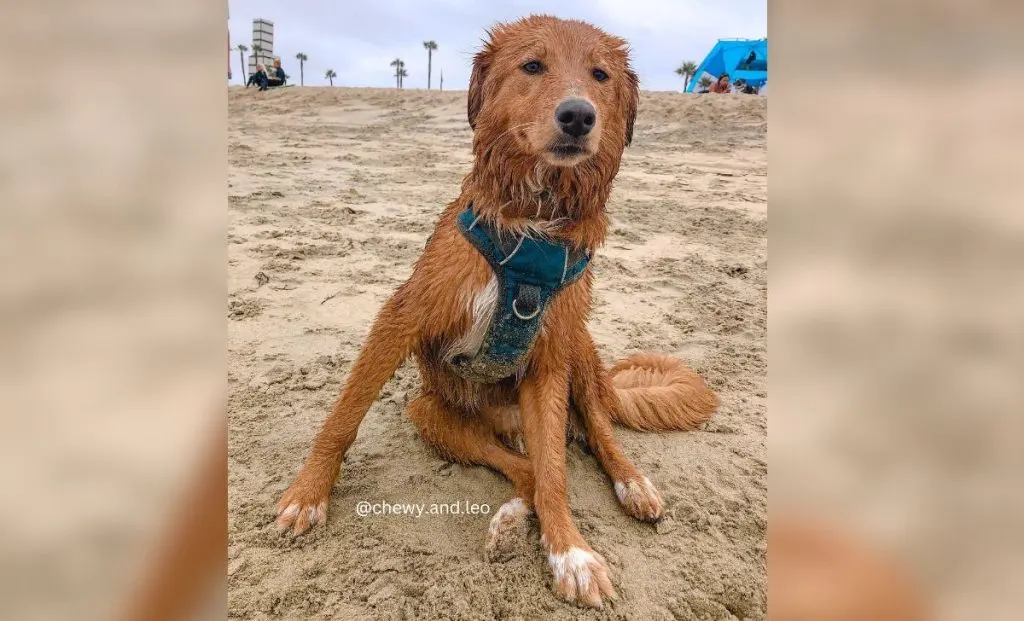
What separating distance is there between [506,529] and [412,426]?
2.60 feet

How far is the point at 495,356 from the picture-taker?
6.47 feet

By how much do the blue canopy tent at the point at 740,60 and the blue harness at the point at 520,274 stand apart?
703 millimetres

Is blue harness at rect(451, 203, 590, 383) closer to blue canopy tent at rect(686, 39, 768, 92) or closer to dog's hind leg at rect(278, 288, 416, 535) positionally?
dog's hind leg at rect(278, 288, 416, 535)

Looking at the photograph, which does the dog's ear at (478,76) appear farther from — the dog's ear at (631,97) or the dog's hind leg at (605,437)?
the dog's hind leg at (605,437)

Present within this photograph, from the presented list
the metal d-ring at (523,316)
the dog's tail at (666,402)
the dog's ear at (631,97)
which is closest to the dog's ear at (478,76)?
the dog's ear at (631,97)

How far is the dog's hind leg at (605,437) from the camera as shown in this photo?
6.89 feet

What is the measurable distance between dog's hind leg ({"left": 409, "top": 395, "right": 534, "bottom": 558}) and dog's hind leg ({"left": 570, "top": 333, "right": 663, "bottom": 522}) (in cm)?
34

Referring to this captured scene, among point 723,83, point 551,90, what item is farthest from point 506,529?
point 723,83
